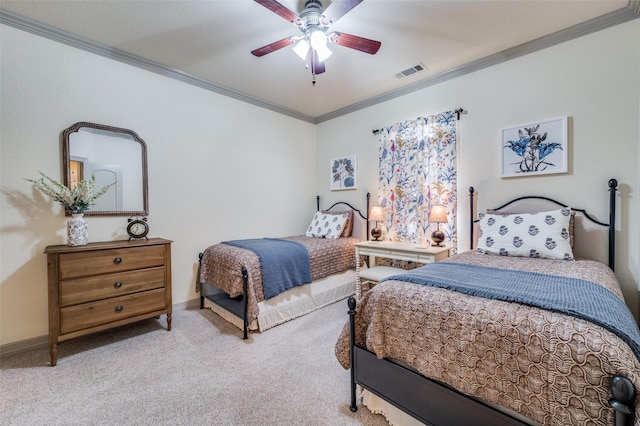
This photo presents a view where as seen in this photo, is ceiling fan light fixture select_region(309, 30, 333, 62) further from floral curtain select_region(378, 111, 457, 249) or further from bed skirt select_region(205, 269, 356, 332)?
bed skirt select_region(205, 269, 356, 332)

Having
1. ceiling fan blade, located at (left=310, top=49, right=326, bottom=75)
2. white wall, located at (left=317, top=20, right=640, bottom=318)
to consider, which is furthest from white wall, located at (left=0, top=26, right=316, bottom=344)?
white wall, located at (left=317, top=20, right=640, bottom=318)

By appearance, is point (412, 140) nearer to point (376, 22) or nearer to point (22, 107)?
point (376, 22)

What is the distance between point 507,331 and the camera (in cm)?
107

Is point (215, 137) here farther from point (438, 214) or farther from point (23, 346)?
point (438, 214)

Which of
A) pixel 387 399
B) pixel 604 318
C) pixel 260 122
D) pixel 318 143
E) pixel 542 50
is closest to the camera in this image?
pixel 604 318

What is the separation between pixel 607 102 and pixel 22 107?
16.2ft

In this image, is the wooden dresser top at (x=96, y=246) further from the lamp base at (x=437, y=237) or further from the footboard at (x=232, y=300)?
the lamp base at (x=437, y=237)

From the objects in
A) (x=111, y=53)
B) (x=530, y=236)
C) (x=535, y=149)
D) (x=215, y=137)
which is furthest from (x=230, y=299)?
(x=535, y=149)

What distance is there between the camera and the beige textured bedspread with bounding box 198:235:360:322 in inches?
100

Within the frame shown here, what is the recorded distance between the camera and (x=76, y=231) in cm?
229

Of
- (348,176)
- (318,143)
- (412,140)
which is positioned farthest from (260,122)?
(412,140)

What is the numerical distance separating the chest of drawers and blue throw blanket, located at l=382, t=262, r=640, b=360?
226 cm

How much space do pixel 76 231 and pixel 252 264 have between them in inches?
59.0

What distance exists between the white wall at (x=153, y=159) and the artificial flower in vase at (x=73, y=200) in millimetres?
96
